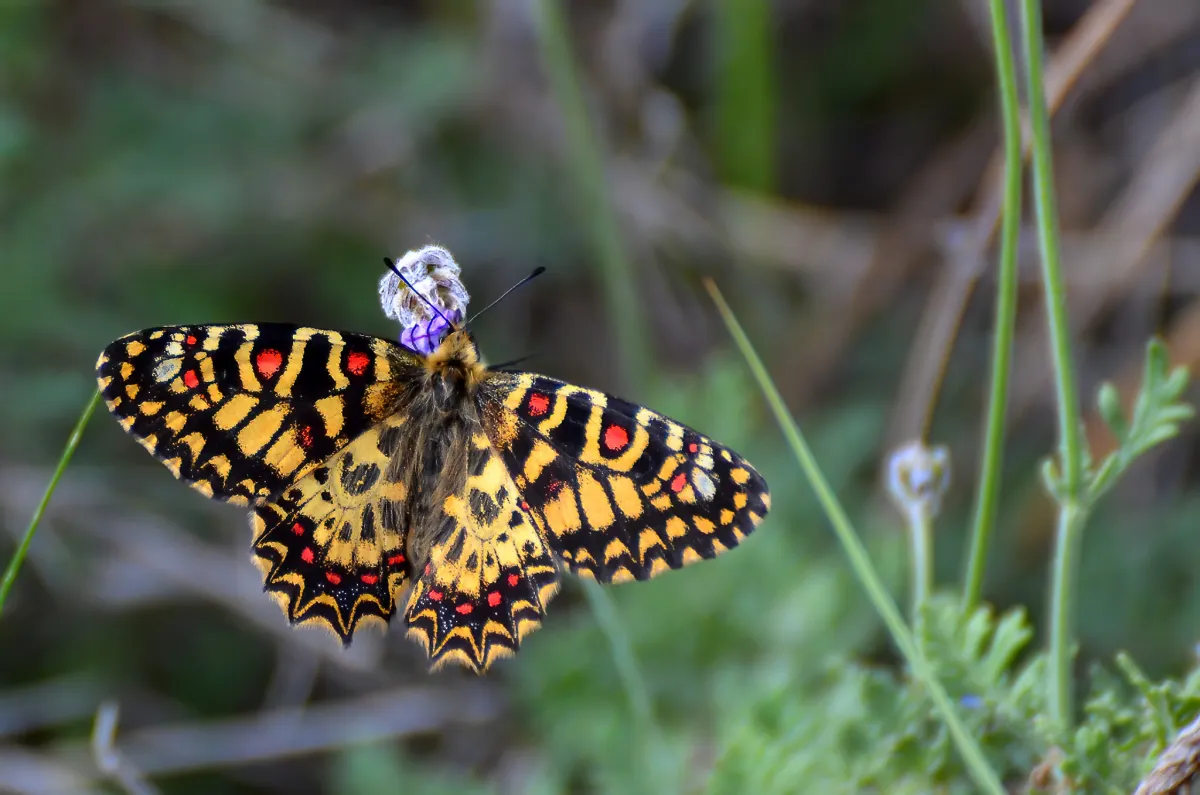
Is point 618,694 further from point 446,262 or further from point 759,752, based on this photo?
point 446,262

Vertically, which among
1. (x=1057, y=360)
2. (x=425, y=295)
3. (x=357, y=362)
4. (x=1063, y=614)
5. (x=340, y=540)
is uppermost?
(x=357, y=362)

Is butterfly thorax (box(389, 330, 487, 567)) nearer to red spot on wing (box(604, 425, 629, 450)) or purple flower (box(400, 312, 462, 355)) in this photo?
purple flower (box(400, 312, 462, 355))

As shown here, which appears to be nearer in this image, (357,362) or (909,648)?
(909,648)

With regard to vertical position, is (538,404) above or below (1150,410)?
above

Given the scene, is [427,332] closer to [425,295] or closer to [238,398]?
[425,295]

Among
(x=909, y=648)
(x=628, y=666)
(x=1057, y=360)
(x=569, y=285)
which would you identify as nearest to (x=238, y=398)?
(x=628, y=666)

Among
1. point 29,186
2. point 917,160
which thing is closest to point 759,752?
point 29,186

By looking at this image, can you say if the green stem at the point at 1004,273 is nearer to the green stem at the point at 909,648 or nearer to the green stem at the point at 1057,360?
the green stem at the point at 1057,360
